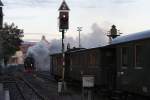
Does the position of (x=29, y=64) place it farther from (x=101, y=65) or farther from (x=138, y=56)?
(x=138, y=56)

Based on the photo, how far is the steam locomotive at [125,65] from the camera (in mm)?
17842

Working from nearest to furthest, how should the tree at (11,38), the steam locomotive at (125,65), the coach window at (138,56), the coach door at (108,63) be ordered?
1. the steam locomotive at (125,65)
2. the coach window at (138,56)
3. the coach door at (108,63)
4. the tree at (11,38)

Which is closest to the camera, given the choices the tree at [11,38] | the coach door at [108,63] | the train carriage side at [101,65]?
the coach door at [108,63]

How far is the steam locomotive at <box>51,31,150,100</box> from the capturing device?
58.5 ft

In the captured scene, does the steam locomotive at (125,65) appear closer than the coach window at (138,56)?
Yes

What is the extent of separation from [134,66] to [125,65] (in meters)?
1.13

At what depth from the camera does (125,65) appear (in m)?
20.0

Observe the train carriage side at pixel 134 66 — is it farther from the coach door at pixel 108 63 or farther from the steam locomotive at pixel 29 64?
the steam locomotive at pixel 29 64

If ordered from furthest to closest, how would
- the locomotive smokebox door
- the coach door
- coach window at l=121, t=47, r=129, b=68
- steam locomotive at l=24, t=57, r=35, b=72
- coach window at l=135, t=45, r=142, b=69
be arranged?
steam locomotive at l=24, t=57, r=35, b=72
the locomotive smokebox door
the coach door
coach window at l=121, t=47, r=129, b=68
coach window at l=135, t=45, r=142, b=69

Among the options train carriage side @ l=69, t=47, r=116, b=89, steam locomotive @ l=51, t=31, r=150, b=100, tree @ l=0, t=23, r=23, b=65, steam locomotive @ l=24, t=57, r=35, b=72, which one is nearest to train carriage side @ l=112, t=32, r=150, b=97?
steam locomotive @ l=51, t=31, r=150, b=100

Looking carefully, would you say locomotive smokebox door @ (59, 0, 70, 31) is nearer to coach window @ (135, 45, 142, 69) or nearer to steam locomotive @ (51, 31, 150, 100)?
steam locomotive @ (51, 31, 150, 100)

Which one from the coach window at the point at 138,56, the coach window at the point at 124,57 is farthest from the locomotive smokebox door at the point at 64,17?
the coach window at the point at 138,56

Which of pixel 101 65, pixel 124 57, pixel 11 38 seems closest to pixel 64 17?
pixel 101 65

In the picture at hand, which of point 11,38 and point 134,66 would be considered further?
point 11,38
